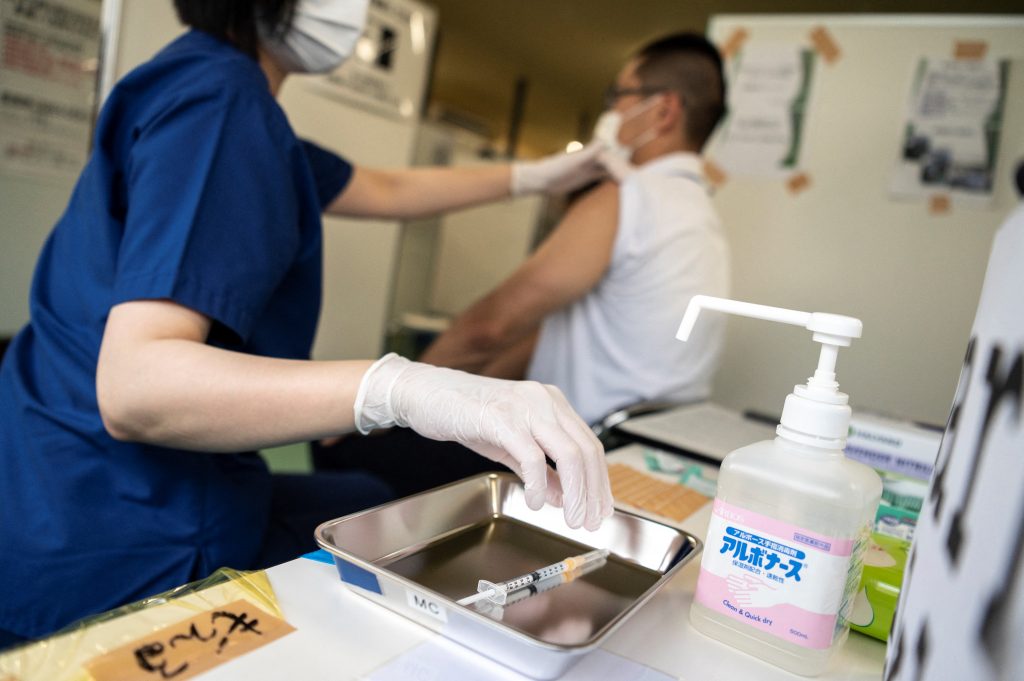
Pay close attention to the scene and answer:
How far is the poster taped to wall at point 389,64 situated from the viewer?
236 centimetres

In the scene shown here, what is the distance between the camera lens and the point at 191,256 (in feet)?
2.06

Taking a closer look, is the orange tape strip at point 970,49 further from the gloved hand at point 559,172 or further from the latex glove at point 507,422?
the latex glove at point 507,422

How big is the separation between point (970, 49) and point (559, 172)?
1102 mm

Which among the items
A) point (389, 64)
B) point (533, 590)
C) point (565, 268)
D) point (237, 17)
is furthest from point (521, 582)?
Result: point (389, 64)

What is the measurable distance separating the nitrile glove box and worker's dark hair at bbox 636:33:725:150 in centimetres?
87

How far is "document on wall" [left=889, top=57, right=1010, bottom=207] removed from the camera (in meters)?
1.60

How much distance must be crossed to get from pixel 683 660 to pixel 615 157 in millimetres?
1117

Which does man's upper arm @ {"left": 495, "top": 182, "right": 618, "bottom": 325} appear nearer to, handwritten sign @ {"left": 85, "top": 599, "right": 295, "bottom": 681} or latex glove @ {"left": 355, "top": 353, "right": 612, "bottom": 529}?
latex glove @ {"left": 355, "top": 353, "right": 612, "bottom": 529}

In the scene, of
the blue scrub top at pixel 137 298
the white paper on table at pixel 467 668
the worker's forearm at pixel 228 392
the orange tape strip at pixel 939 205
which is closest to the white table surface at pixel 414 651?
the white paper on table at pixel 467 668

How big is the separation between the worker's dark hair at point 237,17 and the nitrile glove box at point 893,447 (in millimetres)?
919

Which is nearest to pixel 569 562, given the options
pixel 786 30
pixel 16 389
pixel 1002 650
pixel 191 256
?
pixel 1002 650

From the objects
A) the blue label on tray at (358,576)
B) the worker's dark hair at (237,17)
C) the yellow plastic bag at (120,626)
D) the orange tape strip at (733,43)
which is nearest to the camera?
the yellow plastic bag at (120,626)

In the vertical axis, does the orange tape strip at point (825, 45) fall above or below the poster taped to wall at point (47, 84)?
above

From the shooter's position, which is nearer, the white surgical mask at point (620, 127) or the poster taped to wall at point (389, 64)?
the white surgical mask at point (620, 127)
